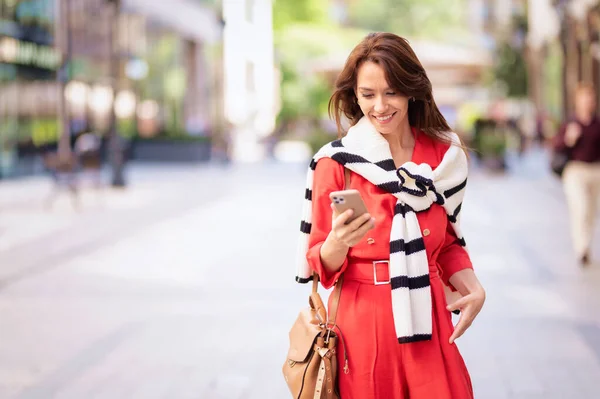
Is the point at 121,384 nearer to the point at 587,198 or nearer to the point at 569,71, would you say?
the point at 587,198

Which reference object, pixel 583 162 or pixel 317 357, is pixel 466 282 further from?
pixel 583 162

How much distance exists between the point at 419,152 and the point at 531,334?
172 inches

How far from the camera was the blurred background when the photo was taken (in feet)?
20.2

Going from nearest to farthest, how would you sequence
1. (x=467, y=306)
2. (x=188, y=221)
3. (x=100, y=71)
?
(x=467, y=306) → (x=188, y=221) → (x=100, y=71)

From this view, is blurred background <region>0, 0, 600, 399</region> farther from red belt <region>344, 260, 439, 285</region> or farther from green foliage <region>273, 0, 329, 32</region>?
green foliage <region>273, 0, 329, 32</region>

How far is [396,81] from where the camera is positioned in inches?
106

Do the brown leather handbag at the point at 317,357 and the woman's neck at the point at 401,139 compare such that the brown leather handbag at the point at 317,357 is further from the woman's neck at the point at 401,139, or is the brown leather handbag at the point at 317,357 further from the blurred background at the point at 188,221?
the blurred background at the point at 188,221

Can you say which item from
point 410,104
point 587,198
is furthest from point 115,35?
point 410,104

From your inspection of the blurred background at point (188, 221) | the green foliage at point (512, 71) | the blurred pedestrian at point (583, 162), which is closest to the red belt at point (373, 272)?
the blurred background at point (188, 221)

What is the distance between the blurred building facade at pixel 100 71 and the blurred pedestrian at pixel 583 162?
11425mm

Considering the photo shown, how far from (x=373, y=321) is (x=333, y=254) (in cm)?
25

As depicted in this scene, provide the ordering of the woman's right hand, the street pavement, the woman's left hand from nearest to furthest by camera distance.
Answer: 1. the woman's right hand
2. the woman's left hand
3. the street pavement

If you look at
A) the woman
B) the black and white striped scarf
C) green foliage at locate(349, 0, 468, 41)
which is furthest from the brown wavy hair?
green foliage at locate(349, 0, 468, 41)

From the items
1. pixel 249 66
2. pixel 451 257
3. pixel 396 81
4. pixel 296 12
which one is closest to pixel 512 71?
pixel 296 12
